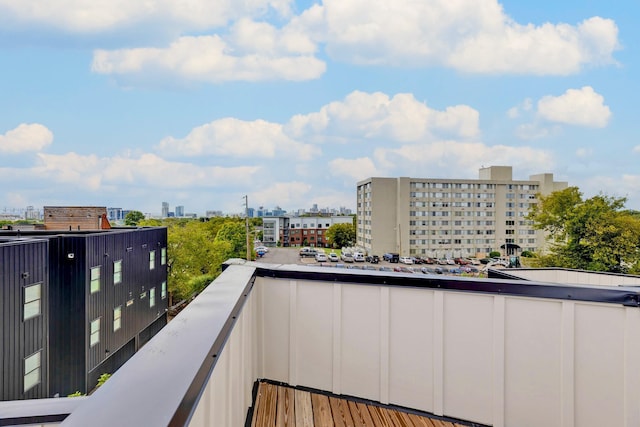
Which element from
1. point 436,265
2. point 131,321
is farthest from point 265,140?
point 131,321

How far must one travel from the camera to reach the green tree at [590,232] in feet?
47.9

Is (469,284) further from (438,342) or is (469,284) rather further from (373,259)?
(373,259)

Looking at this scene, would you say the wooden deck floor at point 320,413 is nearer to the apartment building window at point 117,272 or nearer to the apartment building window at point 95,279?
the apartment building window at point 95,279

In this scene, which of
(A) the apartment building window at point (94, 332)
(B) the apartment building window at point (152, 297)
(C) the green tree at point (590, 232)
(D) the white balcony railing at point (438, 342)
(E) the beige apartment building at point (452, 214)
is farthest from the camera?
(E) the beige apartment building at point (452, 214)

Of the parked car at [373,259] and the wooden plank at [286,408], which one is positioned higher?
the wooden plank at [286,408]

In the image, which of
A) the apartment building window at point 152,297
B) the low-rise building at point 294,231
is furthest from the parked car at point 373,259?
the apartment building window at point 152,297

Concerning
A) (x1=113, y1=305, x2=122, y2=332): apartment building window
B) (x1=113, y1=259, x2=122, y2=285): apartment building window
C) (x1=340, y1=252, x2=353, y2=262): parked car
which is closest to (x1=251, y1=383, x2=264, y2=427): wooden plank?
(x1=113, y1=259, x2=122, y2=285): apartment building window

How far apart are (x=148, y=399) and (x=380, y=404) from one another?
185 cm

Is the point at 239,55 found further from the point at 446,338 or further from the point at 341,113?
the point at 446,338

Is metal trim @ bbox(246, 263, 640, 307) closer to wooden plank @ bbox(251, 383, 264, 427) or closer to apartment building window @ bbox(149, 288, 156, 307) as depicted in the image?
wooden plank @ bbox(251, 383, 264, 427)

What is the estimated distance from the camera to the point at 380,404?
2.06 metres

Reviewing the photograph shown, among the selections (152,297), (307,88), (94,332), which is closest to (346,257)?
(307,88)

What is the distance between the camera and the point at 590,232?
15.4 meters

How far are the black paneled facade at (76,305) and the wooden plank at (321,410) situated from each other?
19.3ft
